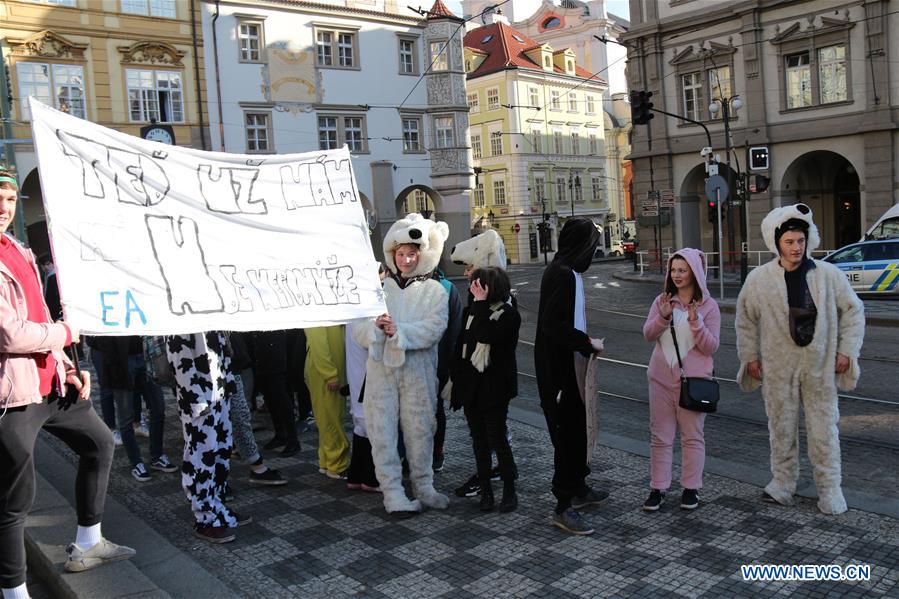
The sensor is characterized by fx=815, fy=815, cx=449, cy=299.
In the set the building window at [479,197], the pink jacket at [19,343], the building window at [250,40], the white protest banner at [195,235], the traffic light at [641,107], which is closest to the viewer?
the pink jacket at [19,343]

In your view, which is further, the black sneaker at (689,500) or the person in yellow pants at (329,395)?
the person in yellow pants at (329,395)

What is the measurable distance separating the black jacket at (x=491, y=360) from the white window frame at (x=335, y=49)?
30.9 metres

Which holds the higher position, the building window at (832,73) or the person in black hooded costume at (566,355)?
the building window at (832,73)

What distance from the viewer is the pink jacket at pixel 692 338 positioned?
5.14m

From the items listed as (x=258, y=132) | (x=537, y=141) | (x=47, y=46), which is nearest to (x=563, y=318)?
(x=47, y=46)

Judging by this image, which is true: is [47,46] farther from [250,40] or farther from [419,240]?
[419,240]

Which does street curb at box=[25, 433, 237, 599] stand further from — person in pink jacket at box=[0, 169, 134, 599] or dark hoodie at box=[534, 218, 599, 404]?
dark hoodie at box=[534, 218, 599, 404]

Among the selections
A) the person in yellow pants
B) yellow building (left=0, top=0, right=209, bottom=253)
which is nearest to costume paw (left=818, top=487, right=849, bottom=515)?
the person in yellow pants

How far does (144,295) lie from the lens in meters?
4.13

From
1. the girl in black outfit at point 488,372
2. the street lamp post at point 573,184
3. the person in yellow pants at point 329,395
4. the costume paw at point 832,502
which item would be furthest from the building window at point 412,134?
the costume paw at point 832,502

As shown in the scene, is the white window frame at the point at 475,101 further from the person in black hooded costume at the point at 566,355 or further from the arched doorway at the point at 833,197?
the person in black hooded costume at the point at 566,355

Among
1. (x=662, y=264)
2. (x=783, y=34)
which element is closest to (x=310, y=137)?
(x=662, y=264)

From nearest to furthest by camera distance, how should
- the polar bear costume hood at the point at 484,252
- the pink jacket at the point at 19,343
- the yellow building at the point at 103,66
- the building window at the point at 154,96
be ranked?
1. the pink jacket at the point at 19,343
2. the polar bear costume hood at the point at 484,252
3. the yellow building at the point at 103,66
4. the building window at the point at 154,96

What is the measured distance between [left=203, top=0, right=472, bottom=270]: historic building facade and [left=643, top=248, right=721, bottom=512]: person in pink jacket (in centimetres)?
2844
